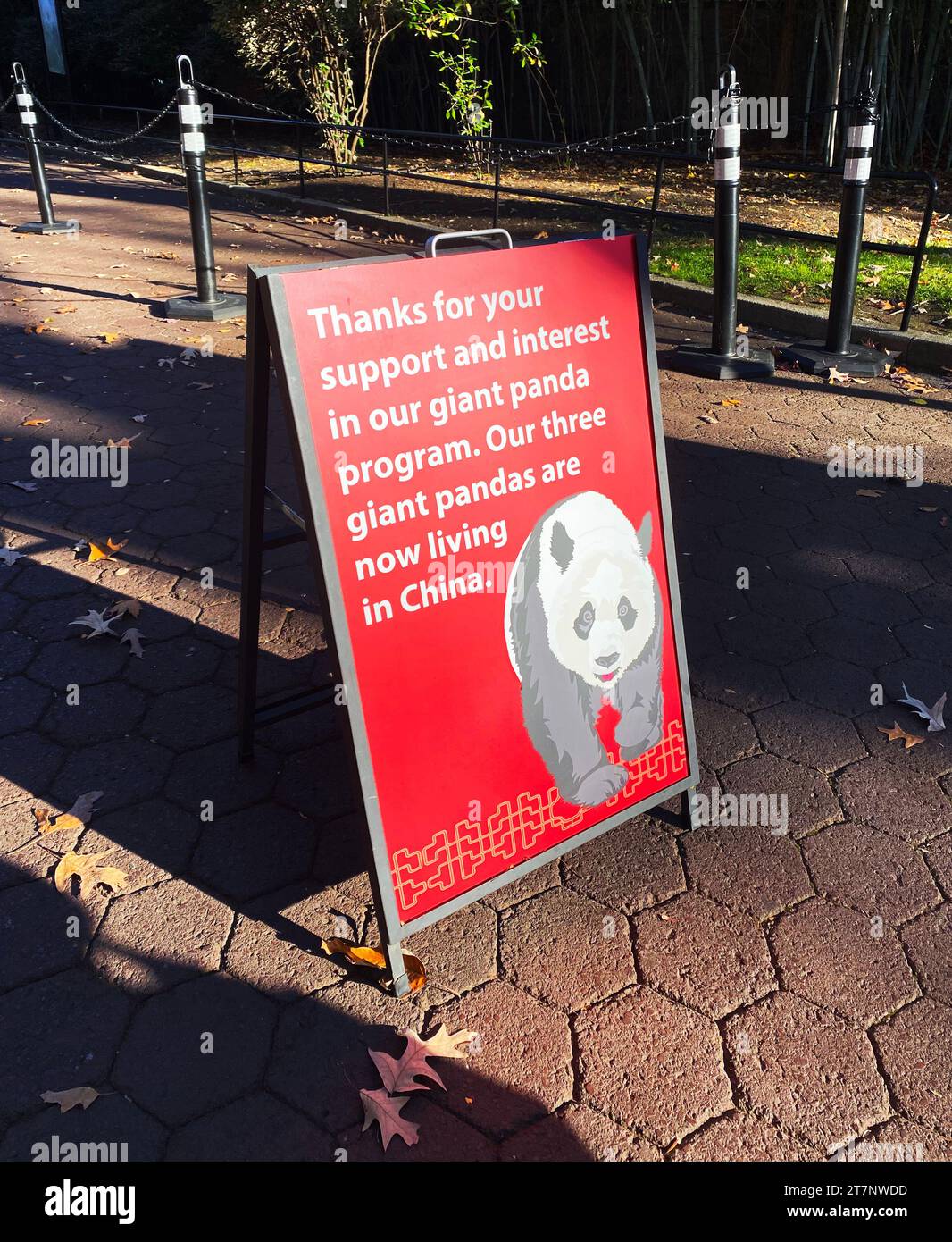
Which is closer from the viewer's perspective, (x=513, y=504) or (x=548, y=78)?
(x=513, y=504)

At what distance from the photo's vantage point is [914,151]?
14.8 m

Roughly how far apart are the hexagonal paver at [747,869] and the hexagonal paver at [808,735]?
0.39 m

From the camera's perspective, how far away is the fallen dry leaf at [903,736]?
326 cm

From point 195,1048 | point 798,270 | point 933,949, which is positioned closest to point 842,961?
point 933,949

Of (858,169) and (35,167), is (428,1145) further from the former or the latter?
(35,167)

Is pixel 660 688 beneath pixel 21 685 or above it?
above

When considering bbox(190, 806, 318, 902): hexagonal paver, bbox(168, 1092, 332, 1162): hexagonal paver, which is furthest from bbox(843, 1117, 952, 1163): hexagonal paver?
bbox(190, 806, 318, 902): hexagonal paver

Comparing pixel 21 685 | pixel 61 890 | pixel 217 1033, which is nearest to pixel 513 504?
pixel 217 1033

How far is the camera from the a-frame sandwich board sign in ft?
7.00

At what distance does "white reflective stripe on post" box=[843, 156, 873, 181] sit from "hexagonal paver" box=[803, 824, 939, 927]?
15.3 feet

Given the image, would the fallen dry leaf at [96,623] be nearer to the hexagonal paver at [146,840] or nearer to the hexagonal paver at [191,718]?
the hexagonal paver at [191,718]
